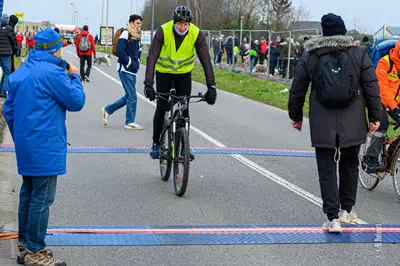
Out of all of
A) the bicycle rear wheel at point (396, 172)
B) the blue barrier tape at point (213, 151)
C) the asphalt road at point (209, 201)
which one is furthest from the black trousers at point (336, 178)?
the blue barrier tape at point (213, 151)

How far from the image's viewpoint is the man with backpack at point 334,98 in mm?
6656

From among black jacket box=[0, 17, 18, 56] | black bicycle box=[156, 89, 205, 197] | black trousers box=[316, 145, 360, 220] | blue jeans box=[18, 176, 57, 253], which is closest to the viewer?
blue jeans box=[18, 176, 57, 253]

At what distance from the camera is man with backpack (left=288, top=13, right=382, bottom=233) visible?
21.8 feet

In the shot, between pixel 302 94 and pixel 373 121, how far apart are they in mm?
689

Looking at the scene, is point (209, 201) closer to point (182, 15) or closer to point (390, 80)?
point (182, 15)

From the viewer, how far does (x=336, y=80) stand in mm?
6625

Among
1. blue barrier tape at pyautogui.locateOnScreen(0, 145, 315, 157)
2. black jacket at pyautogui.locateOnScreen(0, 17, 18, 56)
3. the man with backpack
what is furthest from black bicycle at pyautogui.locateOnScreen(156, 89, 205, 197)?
black jacket at pyautogui.locateOnScreen(0, 17, 18, 56)

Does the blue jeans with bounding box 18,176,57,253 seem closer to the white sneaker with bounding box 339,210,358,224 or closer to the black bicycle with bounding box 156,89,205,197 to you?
the black bicycle with bounding box 156,89,205,197

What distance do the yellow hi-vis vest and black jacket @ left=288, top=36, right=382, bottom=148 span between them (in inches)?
Result: 90.9

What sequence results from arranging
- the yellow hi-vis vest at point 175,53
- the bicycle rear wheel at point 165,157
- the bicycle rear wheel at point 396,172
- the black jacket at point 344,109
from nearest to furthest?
1. the black jacket at point 344,109
2. the bicycle rear wheel at point 396,172
3. the yellow hi-vis vest at point 175,53
4. the bicycle rear wheel at point 165,157

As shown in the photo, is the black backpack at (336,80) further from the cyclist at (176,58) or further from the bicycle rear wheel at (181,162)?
the cyclist at (176,58)

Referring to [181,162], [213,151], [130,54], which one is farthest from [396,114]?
[130,54]

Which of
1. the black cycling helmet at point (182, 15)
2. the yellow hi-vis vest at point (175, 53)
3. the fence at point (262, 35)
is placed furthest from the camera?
the fence at point (262, 35)

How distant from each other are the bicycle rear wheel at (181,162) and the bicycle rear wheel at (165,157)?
346mm
